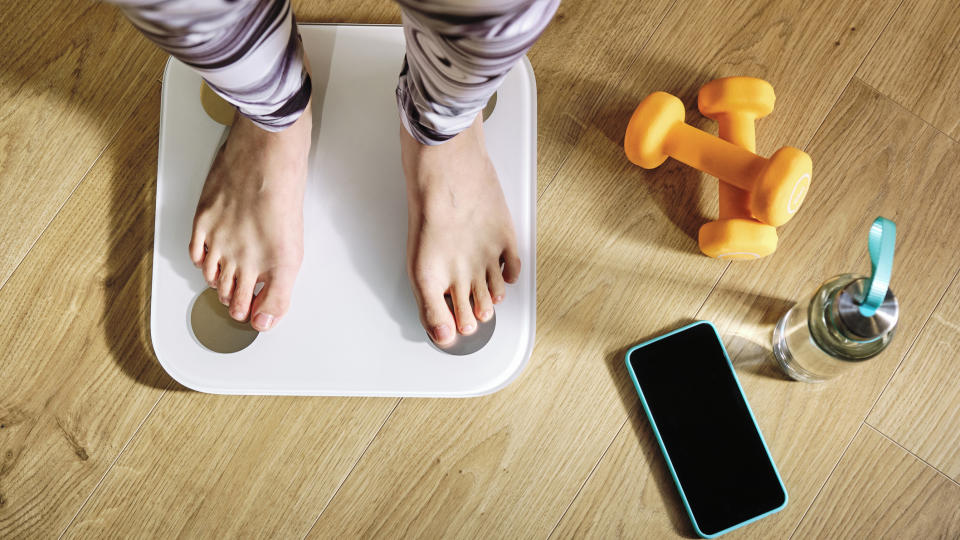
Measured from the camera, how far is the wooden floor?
636 millimetres

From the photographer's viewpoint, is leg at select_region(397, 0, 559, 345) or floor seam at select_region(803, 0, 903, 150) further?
floor seam at select_region(803, 0, 903, 150)

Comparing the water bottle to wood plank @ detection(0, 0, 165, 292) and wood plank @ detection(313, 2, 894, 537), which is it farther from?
wood plank @ detection(0, 0, 165, 292)

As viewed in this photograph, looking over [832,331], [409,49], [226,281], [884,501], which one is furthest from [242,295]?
[884,501]

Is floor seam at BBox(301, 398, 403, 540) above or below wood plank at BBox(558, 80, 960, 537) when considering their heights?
below

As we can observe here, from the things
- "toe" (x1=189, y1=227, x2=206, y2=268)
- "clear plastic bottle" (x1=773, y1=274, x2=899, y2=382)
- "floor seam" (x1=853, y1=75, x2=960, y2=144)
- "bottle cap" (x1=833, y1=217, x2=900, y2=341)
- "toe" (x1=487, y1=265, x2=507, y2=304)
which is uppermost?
"floor seam" (x1=853, y1=75, x2=960, y2=144)

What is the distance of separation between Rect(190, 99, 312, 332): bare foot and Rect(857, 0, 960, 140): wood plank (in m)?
0.61

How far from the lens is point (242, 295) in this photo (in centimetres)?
62

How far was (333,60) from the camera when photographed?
26.5 inches

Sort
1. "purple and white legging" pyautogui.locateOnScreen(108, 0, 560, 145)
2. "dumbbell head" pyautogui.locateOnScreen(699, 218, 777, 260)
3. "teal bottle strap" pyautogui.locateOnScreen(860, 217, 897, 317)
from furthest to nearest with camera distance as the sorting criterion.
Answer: "dumbbell head" pyautogui.locateOnScreen(699, 218, 777, 260) → "teal bottle strap" pyautogui.locateOnScreen(860, 217, 897, 317) → "purple and white legging" pyautogui.locateOnScreen(108, 0, 560, 145)

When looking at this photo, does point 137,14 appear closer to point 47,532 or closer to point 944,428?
point 47,532

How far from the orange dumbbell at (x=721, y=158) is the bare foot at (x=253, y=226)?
33 cm

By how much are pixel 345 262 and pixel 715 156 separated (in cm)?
37

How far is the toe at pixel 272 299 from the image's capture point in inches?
24.2

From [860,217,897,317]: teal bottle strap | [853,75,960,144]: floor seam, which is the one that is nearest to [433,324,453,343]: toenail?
[860,217,897,317]: teal bottle strap
